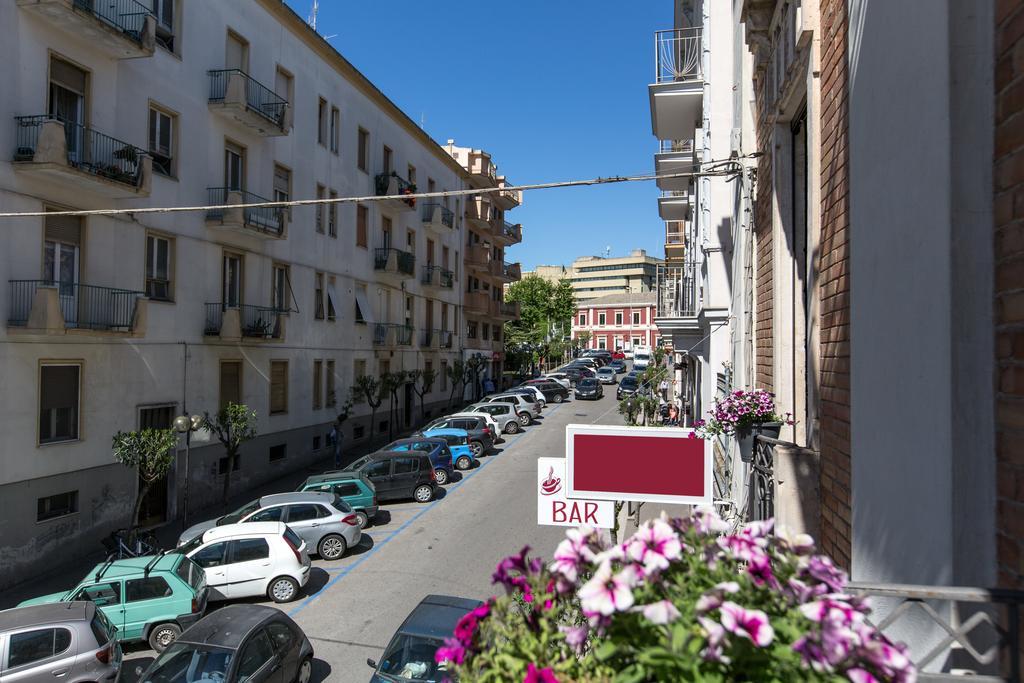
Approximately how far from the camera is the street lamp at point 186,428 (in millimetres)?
15961

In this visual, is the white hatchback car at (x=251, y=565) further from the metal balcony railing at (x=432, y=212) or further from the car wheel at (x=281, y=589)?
the metal balcony railing at (x=432, y=212)

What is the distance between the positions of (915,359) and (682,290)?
17.3 metres

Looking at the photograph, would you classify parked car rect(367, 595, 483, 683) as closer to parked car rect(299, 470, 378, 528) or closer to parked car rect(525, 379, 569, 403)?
parked car rect(299, 470, 378, 528)

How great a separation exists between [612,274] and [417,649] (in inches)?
5000

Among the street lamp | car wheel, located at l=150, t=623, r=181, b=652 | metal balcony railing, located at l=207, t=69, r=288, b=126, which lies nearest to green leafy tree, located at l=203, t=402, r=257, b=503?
the street lamp

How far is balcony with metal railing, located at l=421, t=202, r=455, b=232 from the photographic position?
122 ft

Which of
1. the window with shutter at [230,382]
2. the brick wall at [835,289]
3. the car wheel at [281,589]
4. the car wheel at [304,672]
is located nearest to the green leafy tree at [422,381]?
the window with shutter at [230,382]

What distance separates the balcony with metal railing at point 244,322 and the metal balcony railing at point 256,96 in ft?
19.7

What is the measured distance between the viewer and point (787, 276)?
6602 millimetres

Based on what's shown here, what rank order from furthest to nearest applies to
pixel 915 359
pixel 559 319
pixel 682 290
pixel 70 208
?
pixel 559 319 → pixel 682 290 → pixel 70 208 → pixel 915 359

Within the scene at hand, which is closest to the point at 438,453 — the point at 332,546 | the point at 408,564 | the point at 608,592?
the point at 332,546

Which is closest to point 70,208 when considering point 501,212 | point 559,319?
point 501,212

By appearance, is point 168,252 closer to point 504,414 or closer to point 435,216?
point 504,414

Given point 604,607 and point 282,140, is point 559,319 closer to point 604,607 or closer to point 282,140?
point 282,140
